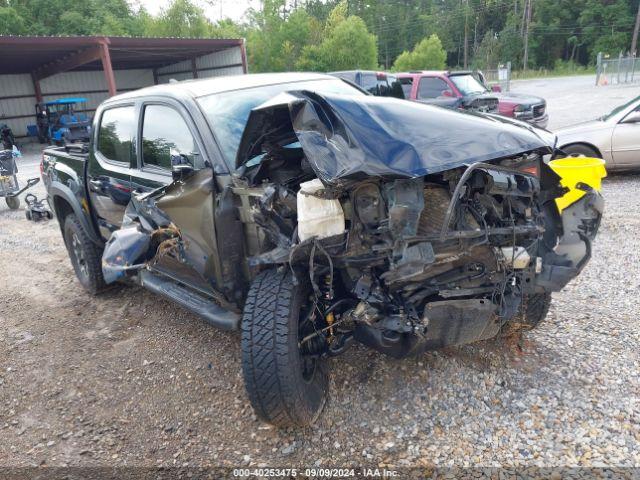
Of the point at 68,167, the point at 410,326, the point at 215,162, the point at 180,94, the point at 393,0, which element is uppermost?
the point at 393,0

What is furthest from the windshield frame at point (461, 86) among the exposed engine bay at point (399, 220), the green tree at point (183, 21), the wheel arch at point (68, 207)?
the green tree at point (183, 21)

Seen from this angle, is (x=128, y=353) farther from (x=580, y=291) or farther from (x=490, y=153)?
(x=580, y=291)

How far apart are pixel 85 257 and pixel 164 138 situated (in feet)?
6.30

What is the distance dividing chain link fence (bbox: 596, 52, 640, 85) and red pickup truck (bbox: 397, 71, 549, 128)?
21.6 meters

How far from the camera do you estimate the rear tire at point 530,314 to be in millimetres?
3260

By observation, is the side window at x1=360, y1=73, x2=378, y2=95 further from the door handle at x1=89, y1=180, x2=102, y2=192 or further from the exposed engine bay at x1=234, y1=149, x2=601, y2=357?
the exposed engine bay at x1=234, y1=149, x2=601, y2=357

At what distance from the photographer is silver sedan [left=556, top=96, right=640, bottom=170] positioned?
7.34m

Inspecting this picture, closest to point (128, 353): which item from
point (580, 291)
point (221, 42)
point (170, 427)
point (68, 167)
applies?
point (170, 427)

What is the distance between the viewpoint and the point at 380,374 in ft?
10.4

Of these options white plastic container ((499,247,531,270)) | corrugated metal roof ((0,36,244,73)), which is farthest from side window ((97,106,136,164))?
corrugated metal roof ((0,36,244,73))

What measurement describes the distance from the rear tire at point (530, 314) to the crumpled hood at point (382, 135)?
1.03 m

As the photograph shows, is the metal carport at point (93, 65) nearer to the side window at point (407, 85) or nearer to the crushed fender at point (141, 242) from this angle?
the side window at point (407, 85)

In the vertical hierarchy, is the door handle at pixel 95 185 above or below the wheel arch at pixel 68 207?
above

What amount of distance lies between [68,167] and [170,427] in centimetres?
316
